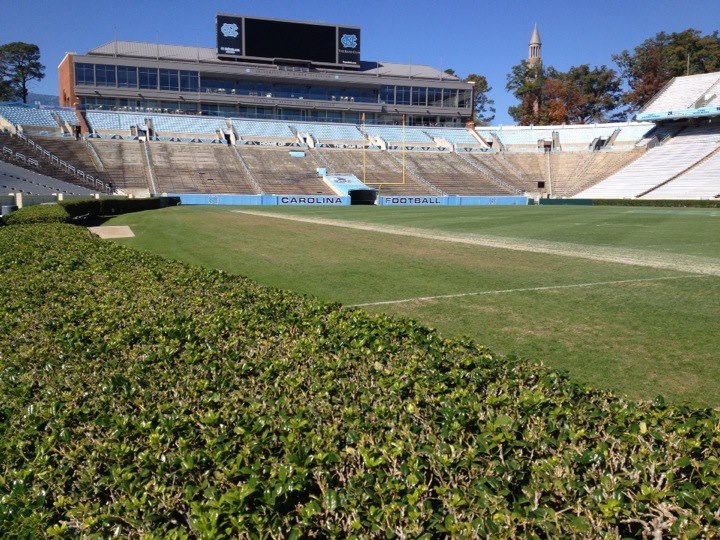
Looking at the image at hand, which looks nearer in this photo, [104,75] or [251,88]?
[104,75]

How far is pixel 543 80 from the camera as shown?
313 feet

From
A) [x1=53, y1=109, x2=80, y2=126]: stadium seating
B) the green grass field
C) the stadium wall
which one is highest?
[x1=53, y1=109, x2=80, y2=126]: stadium seating

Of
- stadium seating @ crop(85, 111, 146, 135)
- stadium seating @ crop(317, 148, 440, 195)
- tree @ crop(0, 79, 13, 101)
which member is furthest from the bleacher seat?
tree @ crop(0, 79, 13, 101)

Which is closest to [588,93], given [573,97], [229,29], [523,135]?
[573,97]

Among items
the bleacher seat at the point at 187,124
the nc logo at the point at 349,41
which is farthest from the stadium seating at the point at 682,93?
the bleacher seat at the point at 187,124

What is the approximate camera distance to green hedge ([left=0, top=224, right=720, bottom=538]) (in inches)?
91.7

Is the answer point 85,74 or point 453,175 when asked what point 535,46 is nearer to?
point 453,175

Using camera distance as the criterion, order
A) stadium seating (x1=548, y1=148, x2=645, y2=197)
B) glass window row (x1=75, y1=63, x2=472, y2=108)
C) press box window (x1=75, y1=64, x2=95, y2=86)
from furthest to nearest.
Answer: glass window row (x1=75, y1=63, x2=472, y2=108)
press box window (x1=75, y1=64, x2=95, y2=86)
stadium seating (x1=548, y1=148, x2=645, y2=197)

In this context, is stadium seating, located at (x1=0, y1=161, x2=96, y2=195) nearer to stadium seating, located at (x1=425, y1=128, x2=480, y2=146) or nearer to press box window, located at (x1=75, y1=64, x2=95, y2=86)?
press box window, located at (x1=75, y1=64, x2=95, y2=86)

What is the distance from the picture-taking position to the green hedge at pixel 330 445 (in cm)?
Answer: 233

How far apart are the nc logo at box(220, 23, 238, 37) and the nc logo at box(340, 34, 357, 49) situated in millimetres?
14050

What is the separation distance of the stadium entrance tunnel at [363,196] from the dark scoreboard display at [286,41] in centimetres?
2654

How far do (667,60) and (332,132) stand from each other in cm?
5601

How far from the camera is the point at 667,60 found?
290 feet
